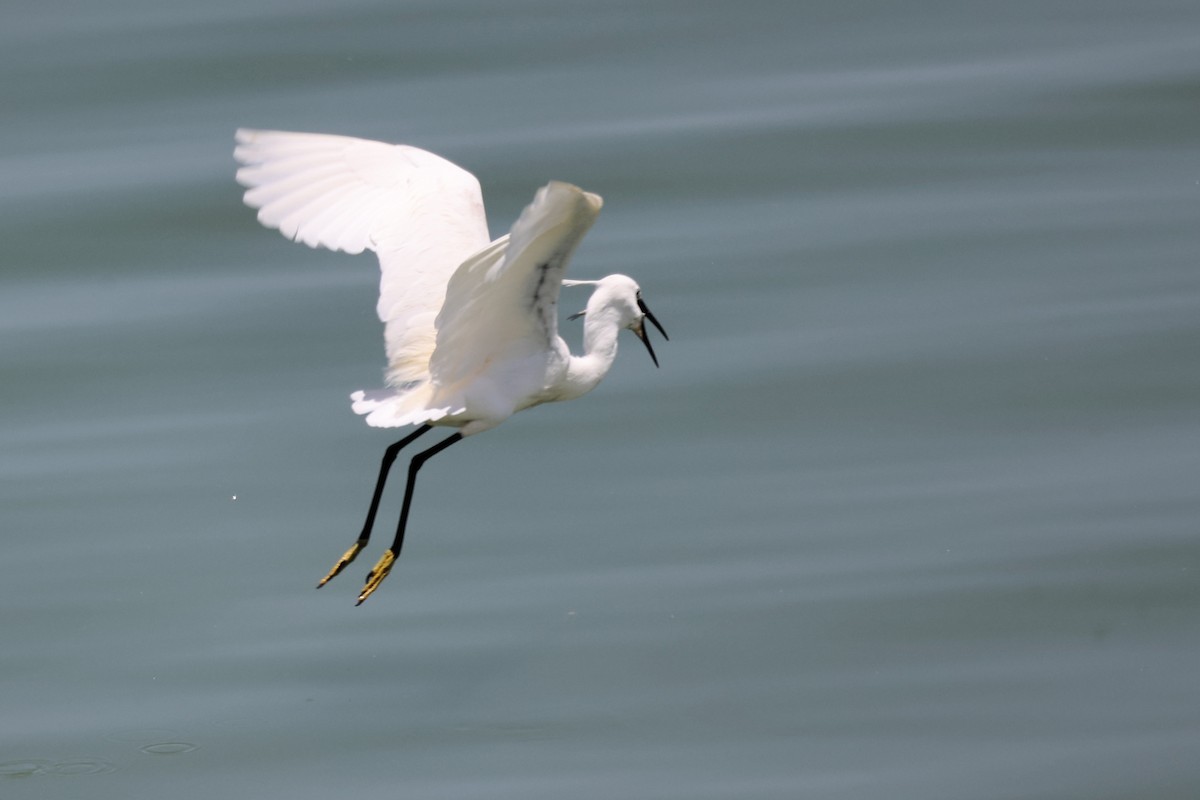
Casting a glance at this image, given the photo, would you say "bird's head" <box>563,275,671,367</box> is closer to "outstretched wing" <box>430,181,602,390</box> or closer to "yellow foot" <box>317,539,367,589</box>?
"outstretched wing" <box>430,181,602,390</box>

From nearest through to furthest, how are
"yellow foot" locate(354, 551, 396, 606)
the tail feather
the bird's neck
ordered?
the tail feather
the bird's neck
"yellow foot" locate(354, 551, 396, 606)

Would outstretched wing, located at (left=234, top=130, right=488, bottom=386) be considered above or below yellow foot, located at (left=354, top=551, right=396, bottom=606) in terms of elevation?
above

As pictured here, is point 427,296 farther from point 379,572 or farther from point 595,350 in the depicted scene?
point 379,572

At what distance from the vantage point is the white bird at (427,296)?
482 cm

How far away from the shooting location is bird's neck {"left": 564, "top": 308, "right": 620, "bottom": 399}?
515 centimetres

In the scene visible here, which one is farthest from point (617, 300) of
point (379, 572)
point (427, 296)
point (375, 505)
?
point (379, 572)

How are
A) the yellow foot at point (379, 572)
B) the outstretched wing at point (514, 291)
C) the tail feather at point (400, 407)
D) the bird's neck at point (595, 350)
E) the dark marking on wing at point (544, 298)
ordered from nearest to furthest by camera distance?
the outstretched wing at point (514, 291)
the dark marking on wing at point (544, 298)
the tail feather at point (400, 407)
the bird's neck at point (595, 350)
the yellow foot at point (379, 572)

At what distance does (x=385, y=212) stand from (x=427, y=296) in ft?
1.00

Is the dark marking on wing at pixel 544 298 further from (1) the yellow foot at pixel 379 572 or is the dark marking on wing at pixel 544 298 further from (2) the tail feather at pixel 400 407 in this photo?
(1) the yellow foot at pixel 379 572

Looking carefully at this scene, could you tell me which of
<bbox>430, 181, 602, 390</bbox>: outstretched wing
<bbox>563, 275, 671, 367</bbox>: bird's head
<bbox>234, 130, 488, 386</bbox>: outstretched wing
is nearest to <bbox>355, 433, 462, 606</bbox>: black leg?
<bbox>234, 130, 488, 386</bbox>: outstretched wing

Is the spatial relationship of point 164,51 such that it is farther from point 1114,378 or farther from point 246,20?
point 1114,378

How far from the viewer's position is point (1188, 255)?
7.19m

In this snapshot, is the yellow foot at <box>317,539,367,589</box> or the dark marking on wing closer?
the dark marking on wing


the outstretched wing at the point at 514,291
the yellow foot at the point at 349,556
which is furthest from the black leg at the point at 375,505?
the outstretched wing at the point at 514,291
